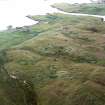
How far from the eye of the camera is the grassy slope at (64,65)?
47.6 meters

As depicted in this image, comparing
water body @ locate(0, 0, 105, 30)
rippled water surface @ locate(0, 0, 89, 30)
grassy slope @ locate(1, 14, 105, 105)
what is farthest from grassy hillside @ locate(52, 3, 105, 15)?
grassy slope @ locate(1, 14, 105, 105)

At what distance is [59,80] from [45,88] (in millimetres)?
3653

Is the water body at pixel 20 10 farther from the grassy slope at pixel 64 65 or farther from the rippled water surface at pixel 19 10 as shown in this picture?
the grassy slope at pixel 64 65

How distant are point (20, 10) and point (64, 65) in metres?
89.1

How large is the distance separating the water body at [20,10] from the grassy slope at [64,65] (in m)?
29.8

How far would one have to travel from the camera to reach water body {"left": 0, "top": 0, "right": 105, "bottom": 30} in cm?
12255

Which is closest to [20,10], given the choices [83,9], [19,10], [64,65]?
[19,10]

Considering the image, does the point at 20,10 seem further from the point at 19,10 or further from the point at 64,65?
the point at 64,65

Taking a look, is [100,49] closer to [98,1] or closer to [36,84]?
[36,84]

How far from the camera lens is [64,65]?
63250 mm

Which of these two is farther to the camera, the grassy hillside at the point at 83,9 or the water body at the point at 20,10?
the grassy hillside at the point at 83,9

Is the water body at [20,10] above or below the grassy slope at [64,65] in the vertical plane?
below

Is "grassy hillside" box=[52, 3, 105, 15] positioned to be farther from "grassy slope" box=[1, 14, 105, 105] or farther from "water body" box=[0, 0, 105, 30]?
"grassy slope" box=[1, 14, 105, 105]

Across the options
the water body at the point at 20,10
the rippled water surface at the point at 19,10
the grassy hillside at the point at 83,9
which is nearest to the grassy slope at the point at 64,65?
the water body at the point at 20,10
